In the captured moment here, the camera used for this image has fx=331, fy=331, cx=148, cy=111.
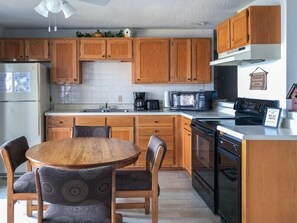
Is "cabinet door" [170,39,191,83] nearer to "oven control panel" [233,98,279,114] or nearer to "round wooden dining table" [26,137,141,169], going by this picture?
"oven control panel" [233,98,279,114]

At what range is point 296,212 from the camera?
8.35ft

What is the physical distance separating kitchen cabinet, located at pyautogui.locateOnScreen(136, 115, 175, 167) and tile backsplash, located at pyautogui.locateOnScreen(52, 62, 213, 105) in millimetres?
710

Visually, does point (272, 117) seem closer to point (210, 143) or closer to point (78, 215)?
point (210, 143)

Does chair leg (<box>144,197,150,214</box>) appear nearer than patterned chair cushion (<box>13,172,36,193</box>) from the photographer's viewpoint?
No

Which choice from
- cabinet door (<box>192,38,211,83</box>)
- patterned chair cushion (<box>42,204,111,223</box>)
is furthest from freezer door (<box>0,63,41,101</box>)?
patterned chair cushion (<box>42,204,111,223</box>)

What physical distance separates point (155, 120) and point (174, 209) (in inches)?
72.2

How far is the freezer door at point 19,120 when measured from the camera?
4.68 m

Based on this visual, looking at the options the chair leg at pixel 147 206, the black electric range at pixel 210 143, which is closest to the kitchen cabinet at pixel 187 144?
the black electric range at pixel 210 143

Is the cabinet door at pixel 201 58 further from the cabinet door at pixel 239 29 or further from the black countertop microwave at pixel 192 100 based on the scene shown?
the cabinet door at pixel 239 29

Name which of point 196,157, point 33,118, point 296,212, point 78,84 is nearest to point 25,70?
point 33,118

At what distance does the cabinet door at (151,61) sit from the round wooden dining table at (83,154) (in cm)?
232

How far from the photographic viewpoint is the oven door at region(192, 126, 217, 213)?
3291 millimetres

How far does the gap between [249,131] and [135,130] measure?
101 inches

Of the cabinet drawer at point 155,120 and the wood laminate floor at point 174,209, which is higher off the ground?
the cabinet drawer at point 155,120
